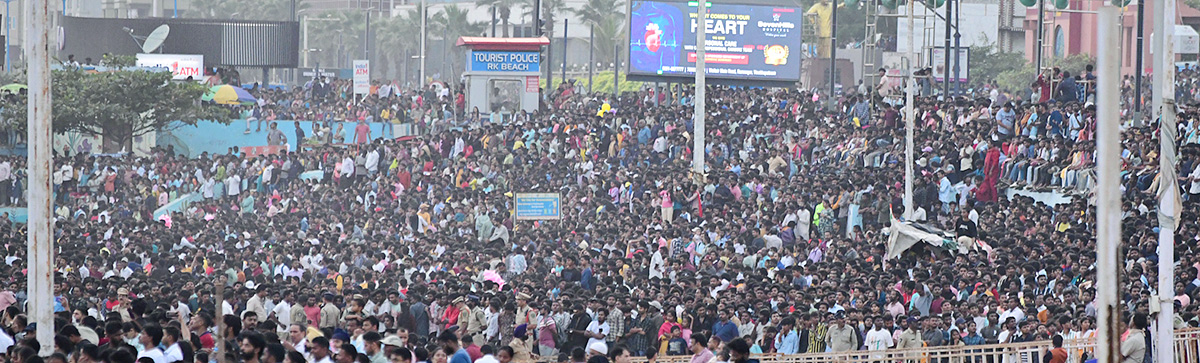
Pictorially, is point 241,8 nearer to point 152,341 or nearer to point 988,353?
point 988,353

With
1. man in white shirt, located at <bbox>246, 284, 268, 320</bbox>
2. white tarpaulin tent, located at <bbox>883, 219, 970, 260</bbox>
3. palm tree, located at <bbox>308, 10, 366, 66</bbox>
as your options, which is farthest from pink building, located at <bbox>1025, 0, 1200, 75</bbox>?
palm tree, located at <bbox>308, 10, 366, 66</bbox>

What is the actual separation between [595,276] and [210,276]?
486 cm

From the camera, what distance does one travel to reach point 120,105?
3503 centimetres

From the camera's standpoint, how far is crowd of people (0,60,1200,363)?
13625mm

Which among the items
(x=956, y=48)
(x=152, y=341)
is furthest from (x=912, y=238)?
(x=956, y=48)

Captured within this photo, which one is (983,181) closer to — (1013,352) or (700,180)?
(700,180)

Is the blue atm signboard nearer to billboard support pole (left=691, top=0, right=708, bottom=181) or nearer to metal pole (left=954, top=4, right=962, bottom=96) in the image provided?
billboard support pole (left=691, top=0, right=708, bottom=181)

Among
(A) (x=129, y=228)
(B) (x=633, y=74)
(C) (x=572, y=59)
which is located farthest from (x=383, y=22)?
(A) (x=129, y=228)

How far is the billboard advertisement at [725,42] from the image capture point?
33.1 metres

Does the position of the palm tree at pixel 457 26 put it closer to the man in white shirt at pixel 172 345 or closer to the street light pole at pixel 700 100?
the street light pole at pixel 700 100

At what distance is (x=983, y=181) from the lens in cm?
2112

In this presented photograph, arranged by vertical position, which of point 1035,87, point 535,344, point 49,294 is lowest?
point 535,344

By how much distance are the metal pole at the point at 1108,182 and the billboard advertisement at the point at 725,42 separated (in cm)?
2577

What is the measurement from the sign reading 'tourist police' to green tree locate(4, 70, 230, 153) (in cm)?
635
